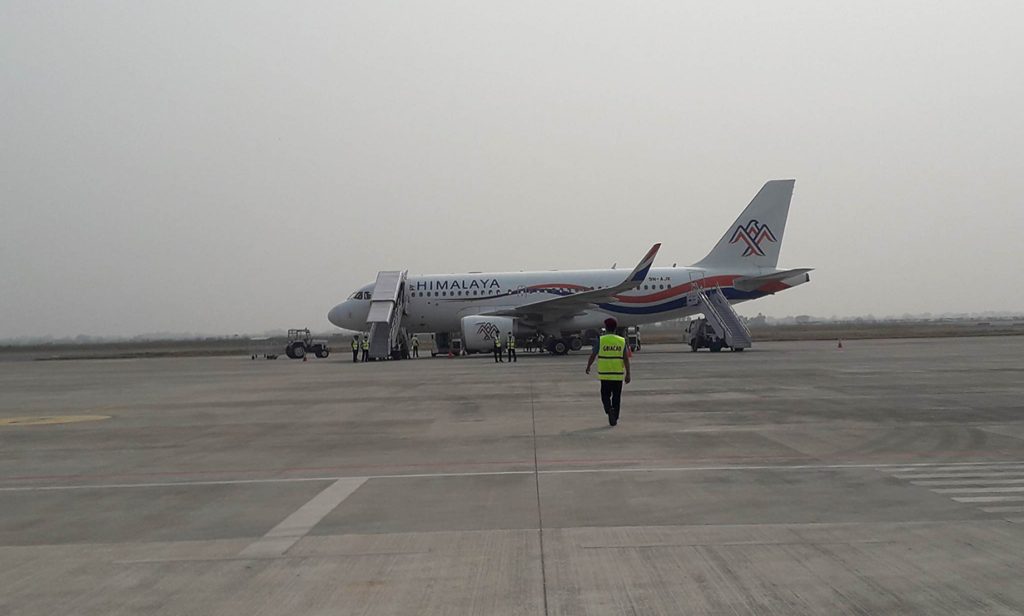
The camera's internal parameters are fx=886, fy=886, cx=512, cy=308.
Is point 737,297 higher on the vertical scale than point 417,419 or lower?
higher

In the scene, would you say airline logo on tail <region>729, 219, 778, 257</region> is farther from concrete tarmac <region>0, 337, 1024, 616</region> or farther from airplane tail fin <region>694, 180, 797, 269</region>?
concrete tarmac <region>0, 337, 1024, 616</region>

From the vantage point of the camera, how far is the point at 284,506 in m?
7.76

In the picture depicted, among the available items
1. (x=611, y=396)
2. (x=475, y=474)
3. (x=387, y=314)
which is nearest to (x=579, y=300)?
(x=387, y=314)

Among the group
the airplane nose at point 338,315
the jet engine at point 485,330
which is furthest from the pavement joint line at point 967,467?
the airplane nose at point 338,315

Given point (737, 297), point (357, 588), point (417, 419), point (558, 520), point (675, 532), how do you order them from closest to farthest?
point (357, 588) → point (675, 532) → point (558, 520) → point (417, 419) → point (737, 297)

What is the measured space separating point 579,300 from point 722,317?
722cm

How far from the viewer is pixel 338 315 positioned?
44219mm

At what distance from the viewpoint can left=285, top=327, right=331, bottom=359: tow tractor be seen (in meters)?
49.5

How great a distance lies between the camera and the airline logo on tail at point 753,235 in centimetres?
4150

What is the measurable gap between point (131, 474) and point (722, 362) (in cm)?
2334

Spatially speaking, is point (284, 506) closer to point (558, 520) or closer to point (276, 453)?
point (558, 520)

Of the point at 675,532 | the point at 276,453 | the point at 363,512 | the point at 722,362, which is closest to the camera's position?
the point at 675,532

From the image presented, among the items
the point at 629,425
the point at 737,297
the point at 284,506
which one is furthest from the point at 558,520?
the point at 737,297

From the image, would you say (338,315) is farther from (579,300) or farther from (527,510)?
(527,510)
